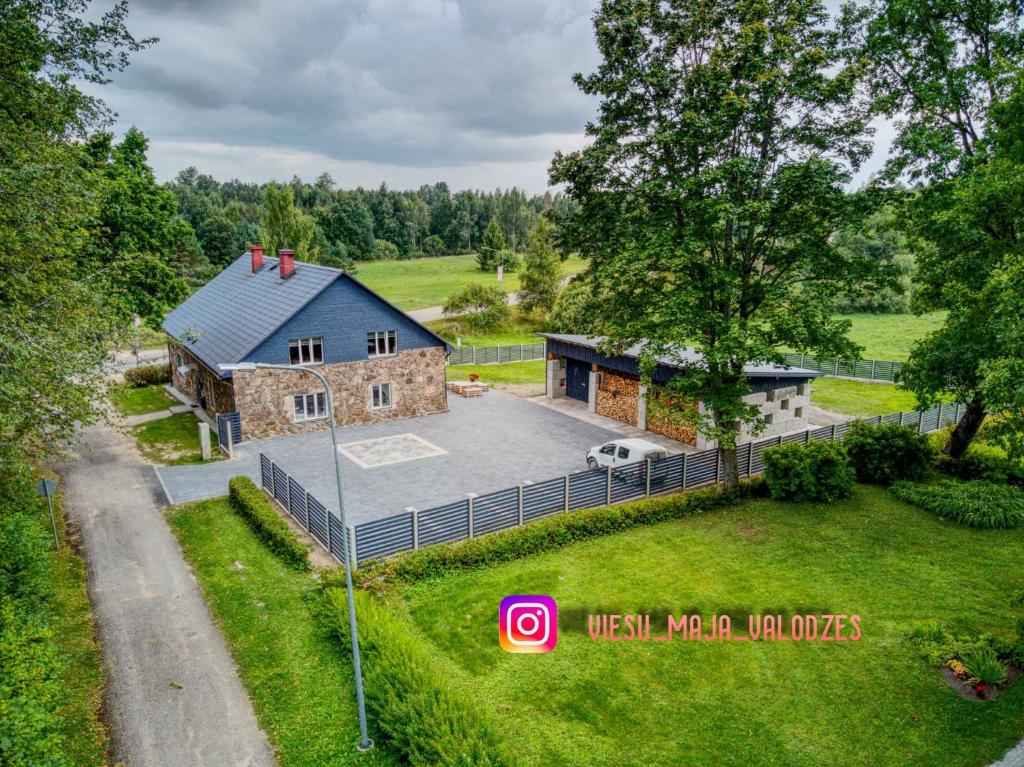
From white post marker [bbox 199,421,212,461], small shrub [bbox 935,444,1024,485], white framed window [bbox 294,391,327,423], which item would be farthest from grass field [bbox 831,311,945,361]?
white post marker [bbox 199,421,212,461]

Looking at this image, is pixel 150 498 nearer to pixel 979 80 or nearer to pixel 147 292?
pixel 147 292

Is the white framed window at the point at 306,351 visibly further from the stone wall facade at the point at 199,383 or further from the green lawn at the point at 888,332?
the green lawn at the point at 888,332

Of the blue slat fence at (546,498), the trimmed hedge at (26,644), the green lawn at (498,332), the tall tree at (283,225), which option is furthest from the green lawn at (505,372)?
the trimmed hedge at (26,644)

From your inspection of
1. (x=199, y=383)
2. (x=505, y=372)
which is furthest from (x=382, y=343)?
(x=505, y=372)

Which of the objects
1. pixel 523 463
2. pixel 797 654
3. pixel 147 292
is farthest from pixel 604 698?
pixel 147 292

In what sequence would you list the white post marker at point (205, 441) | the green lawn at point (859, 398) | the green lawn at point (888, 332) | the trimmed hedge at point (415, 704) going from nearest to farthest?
1. the trimmed hedge at point (415, 704)
2. the white post marker at point (205, 441)
3. the green lawn at point (859, 398)
4. the green lawn at point (888, 332)

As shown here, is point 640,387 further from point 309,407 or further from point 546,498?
point 309,407
